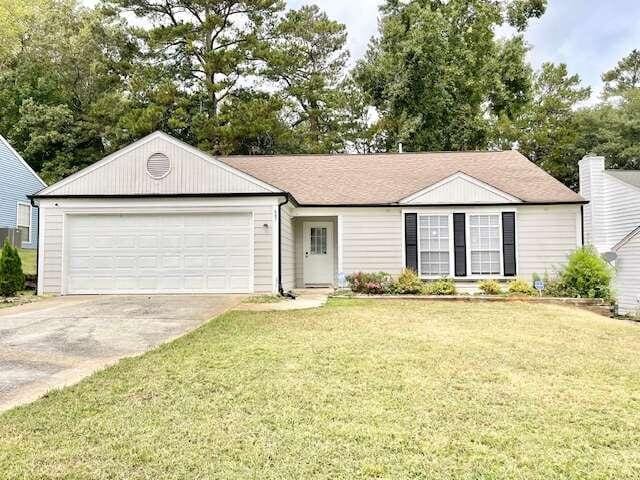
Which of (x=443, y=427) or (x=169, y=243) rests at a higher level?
(x=169, y=243)

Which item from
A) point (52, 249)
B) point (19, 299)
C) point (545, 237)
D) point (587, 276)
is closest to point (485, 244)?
point (545, 237)

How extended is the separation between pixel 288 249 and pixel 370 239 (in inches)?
93.9

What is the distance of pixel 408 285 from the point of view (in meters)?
12.8

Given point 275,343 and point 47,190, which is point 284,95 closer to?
point 47,190

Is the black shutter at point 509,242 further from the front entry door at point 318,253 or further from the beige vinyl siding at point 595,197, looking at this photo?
the front entry door at point 318,253

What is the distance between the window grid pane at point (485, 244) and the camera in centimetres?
1374

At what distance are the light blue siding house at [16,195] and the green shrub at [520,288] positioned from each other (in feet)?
62.1

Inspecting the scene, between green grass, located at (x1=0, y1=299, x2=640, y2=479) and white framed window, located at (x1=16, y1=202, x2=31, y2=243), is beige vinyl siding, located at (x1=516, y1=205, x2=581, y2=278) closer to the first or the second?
green grass, located at (x1=0, y1=299, x2=640, y2=479)

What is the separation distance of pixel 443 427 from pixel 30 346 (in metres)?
5.53

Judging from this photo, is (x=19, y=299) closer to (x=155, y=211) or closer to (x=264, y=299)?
(x=155, y=211)

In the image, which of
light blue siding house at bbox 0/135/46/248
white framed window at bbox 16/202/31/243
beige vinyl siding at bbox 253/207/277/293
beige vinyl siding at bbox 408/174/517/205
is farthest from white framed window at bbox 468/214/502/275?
white framed window at bbox 16/202/31/243

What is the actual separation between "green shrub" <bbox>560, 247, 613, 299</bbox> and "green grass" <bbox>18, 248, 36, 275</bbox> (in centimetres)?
1625

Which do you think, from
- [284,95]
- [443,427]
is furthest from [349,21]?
[443,427]

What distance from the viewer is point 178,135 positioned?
2645cm
